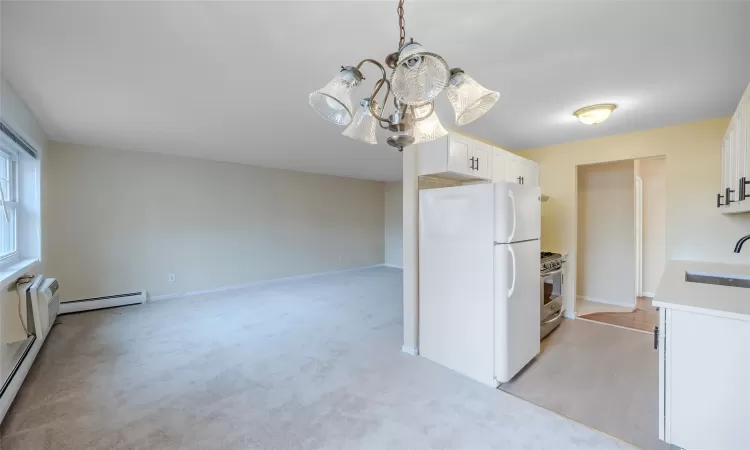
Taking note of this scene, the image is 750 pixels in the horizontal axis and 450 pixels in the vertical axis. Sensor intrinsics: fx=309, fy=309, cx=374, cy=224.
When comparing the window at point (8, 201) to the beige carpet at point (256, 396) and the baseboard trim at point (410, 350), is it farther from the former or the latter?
the baseboard trim at point (410, 350)

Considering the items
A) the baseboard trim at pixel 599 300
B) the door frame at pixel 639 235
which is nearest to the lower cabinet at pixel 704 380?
the baseboard trim at pixel 599 300

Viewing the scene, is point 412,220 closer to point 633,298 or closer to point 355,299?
point 355,299

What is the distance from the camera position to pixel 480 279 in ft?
8.18

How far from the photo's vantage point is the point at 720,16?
1.54 m

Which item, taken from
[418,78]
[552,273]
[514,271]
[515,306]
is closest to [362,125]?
[418,78]

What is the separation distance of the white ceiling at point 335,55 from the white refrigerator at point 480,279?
877 mm

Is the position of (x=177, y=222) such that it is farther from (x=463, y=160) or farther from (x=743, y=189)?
(x=743, y=189)

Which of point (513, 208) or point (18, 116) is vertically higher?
point (18, 116)

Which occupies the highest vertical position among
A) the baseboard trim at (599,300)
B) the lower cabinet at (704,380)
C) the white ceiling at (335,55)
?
the white ceiling at (335,55)

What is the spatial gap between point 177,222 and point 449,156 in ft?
14.9

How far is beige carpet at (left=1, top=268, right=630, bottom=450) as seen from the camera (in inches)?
73.5

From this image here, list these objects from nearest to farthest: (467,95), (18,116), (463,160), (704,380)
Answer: (467,95), (704,380), (18,116), (463,160)

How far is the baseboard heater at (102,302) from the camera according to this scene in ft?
13.6

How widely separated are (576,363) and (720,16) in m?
2.64
